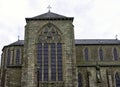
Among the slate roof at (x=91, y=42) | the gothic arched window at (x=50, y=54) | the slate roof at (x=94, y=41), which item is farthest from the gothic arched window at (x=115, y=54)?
the gothic arched window at (x=50, y=54)

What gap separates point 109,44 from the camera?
46438 mm

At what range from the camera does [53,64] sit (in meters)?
37.8

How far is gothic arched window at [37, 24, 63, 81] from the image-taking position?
37.0 meters

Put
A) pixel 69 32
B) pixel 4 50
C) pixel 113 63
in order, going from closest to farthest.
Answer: pixel 69 32 → pixel 113 63 → pixel 4 50

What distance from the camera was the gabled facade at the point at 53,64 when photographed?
36656 millimetres

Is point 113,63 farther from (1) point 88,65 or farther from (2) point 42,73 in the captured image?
(2) point 42,73

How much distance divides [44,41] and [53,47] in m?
1.62

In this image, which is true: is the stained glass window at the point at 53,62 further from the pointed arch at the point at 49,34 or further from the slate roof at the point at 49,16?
the slate roof at the point at 49,16

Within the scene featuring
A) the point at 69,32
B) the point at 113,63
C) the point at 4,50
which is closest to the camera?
the point at 69,32

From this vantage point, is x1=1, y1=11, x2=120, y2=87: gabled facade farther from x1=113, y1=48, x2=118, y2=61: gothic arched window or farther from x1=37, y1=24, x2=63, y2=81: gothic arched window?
x1=113, y1=48, x2=118, y2=61: gothic arched window

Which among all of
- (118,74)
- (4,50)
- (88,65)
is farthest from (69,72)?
(4,50)

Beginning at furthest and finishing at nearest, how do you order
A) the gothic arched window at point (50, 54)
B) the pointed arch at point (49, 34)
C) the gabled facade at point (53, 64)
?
the pointed arch at point (49, 34) < the gothic arched window at point (50, 54) < the gabled facade at point (53, 64)

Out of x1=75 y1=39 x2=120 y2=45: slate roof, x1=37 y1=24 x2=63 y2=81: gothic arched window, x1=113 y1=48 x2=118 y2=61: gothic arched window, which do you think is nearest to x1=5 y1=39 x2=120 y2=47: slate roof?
x1=75 y1=39 x2=120 y2=45: slate roof

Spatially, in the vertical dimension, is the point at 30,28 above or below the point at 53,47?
above
